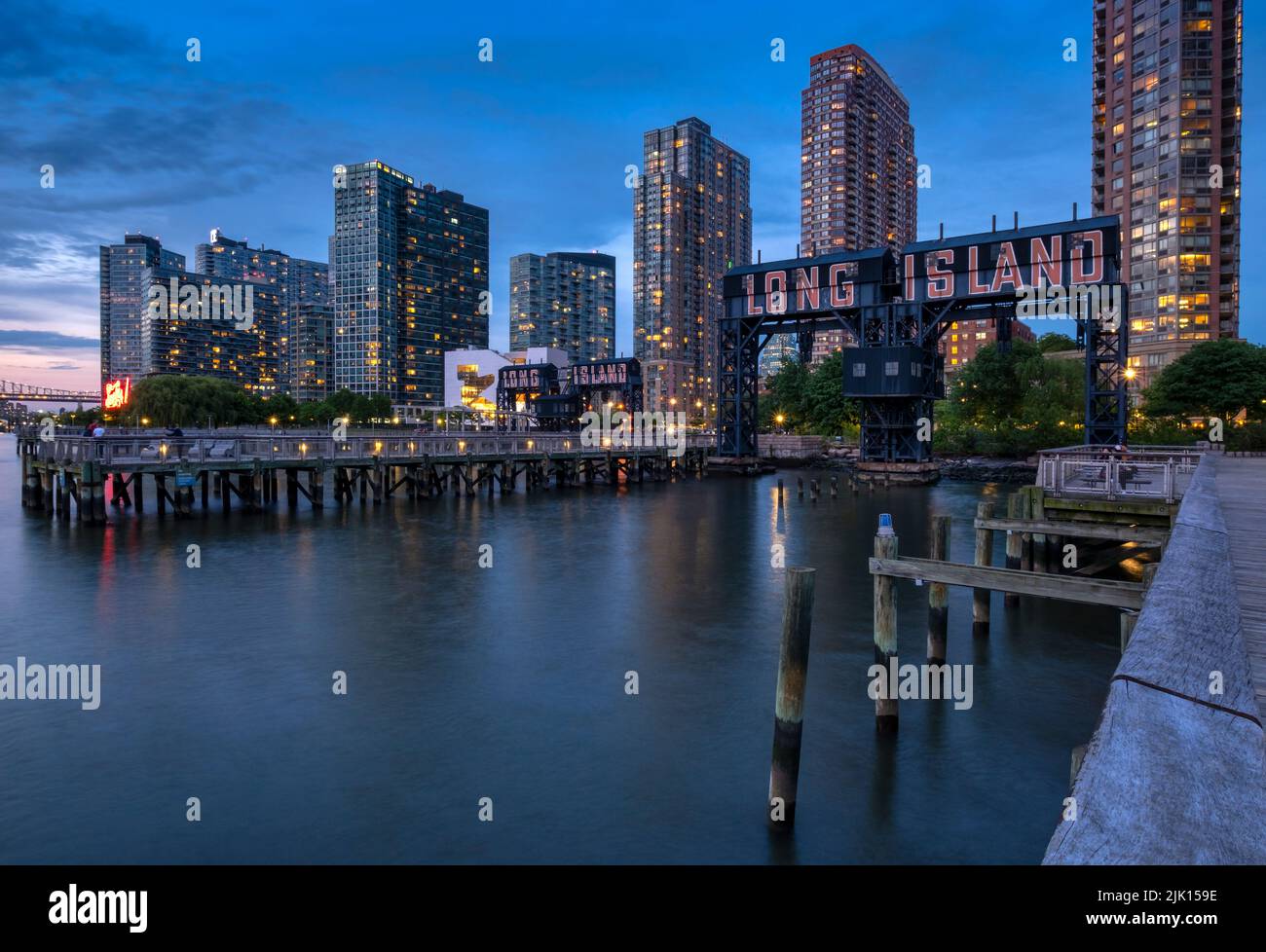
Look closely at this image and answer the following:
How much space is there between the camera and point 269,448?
43156 millimetres

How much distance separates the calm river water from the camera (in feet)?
33.0

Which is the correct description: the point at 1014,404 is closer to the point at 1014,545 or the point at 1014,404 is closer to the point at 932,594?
the point at 1014,545

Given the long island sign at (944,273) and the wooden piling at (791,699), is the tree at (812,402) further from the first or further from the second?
the wooden piling at (791,699)

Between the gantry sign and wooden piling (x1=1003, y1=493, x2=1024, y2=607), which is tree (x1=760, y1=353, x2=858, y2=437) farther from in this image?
wooden piling (x1=1003, y1=493, x2=1024, y2=607)

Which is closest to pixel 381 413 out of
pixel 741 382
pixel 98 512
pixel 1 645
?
pixel 741 382

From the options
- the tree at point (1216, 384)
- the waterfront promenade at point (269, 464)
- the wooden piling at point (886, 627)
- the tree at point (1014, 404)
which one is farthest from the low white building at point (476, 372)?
Answer: the wooden piling at point (886, 627)

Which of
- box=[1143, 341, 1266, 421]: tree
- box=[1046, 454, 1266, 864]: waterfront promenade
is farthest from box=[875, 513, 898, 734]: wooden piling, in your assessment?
box=[1143, 341, 1266, 421]: tree

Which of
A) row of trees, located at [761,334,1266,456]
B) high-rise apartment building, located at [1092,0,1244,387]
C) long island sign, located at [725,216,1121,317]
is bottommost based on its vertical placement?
row of trees, located at [761,334,1266,456]

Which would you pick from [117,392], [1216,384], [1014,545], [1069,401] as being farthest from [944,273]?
[117,392]

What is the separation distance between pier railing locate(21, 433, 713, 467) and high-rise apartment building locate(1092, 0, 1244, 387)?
106 m

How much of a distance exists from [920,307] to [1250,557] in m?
53.6
